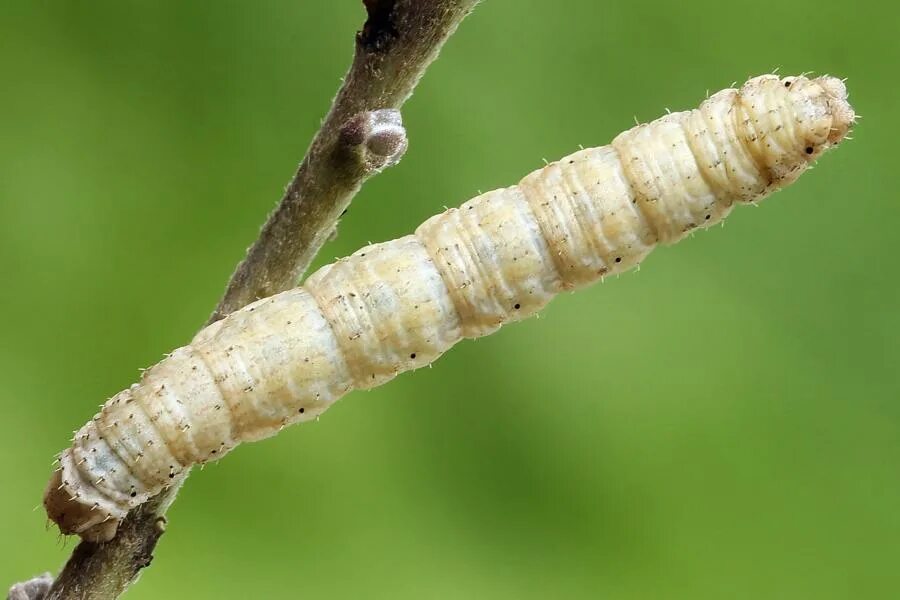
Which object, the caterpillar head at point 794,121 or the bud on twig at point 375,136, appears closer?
the bud on twig at point 375,136

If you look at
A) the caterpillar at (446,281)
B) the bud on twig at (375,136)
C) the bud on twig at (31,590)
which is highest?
the bud on twig at (375,136)

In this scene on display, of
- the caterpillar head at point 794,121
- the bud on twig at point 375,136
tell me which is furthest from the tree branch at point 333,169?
the caterpillar head at point 794,121

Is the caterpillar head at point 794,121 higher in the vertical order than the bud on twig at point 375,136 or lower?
lower

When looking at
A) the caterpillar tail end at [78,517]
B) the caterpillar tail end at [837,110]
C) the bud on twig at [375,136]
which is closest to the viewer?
the bud on twig at [375,136]

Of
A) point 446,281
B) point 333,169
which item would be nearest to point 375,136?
point 333,169

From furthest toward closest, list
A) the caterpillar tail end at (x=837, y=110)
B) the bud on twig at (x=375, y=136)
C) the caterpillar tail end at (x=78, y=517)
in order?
the caterpillar tail end at (x=837, y=110)
the caterpillar tail end at (x=78, y=517)
the bud on twig at (x=375, y=136)

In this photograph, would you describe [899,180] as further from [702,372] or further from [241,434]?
[241,434]

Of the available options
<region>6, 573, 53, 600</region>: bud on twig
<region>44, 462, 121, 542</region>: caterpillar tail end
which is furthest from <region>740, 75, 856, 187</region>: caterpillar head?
<region>6, 573, 53, 600</region>: bud on twig

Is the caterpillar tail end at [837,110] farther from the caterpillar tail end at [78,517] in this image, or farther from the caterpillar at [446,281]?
the caterpillar tail end at [78,517]

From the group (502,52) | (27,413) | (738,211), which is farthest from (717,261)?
(27,413)
